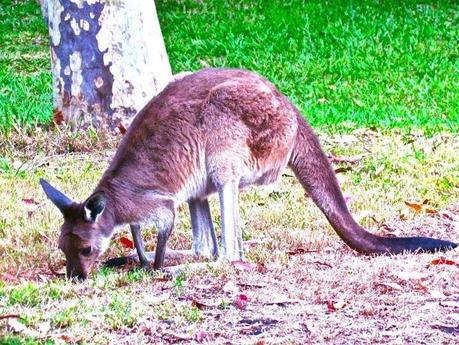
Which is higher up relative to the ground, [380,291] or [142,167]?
[142,167]

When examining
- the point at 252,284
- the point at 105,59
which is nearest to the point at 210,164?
the point at 252,284

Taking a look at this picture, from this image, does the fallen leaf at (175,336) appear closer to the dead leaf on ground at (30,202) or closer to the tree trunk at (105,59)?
the dead leaf on ground at (30,202)

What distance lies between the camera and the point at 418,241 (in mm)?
5629

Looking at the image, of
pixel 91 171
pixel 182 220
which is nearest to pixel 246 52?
pixel 91 171

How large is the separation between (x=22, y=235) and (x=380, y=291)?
231 centimetres

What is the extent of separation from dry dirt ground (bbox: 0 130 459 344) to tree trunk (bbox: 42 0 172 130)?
1146 millimetres

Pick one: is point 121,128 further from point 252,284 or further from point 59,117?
point 252,284

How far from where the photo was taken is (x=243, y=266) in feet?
18.2

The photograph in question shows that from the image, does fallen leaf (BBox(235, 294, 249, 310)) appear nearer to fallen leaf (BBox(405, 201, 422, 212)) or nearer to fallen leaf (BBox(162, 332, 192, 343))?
fallen leaf (BBox(162, 332, 192, 343))

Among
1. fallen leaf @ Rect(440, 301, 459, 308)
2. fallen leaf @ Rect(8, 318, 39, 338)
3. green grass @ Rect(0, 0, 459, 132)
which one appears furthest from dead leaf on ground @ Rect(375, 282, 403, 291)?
green grass @ Rect(0, 0, 459, 132)

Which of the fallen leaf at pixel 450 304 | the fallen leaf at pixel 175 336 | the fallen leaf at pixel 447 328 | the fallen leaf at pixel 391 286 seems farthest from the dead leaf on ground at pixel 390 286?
the fallen leaf at pixel 175 336

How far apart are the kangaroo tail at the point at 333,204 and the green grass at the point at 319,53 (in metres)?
3.62

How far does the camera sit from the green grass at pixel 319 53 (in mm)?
11000

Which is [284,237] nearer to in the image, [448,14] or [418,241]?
[418,241]
